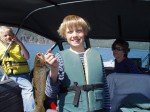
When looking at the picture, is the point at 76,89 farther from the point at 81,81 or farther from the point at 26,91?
the point at 26,91

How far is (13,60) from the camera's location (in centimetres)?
518

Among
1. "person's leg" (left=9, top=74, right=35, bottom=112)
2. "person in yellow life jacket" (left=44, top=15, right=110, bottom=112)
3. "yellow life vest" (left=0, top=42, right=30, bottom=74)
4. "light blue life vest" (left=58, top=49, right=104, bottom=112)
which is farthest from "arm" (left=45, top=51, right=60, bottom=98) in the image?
"yellow life vest" (left=0, top=42, right=30, bottom=74)

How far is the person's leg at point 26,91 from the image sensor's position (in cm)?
482

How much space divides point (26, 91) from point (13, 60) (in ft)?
1.76

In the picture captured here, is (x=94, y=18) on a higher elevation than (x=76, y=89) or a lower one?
higher

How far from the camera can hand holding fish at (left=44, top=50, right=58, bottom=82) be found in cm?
272

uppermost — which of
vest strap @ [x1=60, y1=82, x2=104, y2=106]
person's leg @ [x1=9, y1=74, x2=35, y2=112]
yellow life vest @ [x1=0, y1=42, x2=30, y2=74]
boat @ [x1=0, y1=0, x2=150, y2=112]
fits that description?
boat @ [x1=0, y1=0, x2=150, y2=112]

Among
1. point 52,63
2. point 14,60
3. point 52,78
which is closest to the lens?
point 52,63

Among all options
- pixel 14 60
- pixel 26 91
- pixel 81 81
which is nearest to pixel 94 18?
pixel 14 60

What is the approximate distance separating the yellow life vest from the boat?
63 centimetres

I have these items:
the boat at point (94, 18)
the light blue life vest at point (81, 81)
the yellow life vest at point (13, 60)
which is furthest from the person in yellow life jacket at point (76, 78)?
the yellow life vest at point (13, 60)

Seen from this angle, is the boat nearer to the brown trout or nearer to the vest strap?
the vest strap

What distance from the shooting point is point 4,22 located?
5.97 metres

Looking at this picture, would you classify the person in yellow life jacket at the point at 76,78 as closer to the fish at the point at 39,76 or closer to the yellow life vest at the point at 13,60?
the fish at the point at 39,76
